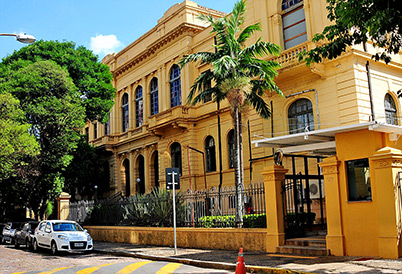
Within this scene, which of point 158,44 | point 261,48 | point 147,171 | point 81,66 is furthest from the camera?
point 147,171

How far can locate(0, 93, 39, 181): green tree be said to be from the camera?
22.7 metres

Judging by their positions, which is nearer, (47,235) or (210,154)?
(47,235)

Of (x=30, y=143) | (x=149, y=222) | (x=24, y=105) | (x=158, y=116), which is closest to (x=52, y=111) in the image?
(x=24, y=105)

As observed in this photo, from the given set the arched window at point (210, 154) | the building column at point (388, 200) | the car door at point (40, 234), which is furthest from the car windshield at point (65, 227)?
the arched window at point (210, 154)

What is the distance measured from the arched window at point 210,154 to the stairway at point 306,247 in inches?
697

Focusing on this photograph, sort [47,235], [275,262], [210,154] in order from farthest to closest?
[210,154], [47,235], [275,262]

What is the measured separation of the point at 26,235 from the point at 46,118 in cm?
858

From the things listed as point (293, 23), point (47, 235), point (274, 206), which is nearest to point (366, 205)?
point (274, 206)

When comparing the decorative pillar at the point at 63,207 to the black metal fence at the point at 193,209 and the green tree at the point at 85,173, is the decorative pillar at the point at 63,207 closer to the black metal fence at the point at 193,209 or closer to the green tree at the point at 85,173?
the black metal fence at the point at 193,209

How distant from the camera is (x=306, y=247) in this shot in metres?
13.2

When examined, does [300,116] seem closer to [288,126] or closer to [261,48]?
[288,126]

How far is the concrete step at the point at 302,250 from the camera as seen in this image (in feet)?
41.2

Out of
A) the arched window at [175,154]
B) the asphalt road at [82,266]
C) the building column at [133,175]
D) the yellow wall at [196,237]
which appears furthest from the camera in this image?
the building column at [133,175]

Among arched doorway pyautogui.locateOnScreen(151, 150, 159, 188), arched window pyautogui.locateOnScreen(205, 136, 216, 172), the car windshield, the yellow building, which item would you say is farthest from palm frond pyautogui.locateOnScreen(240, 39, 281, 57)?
arched doorway pyautogui.locateOnScreen(151, 150, 159, 188)
